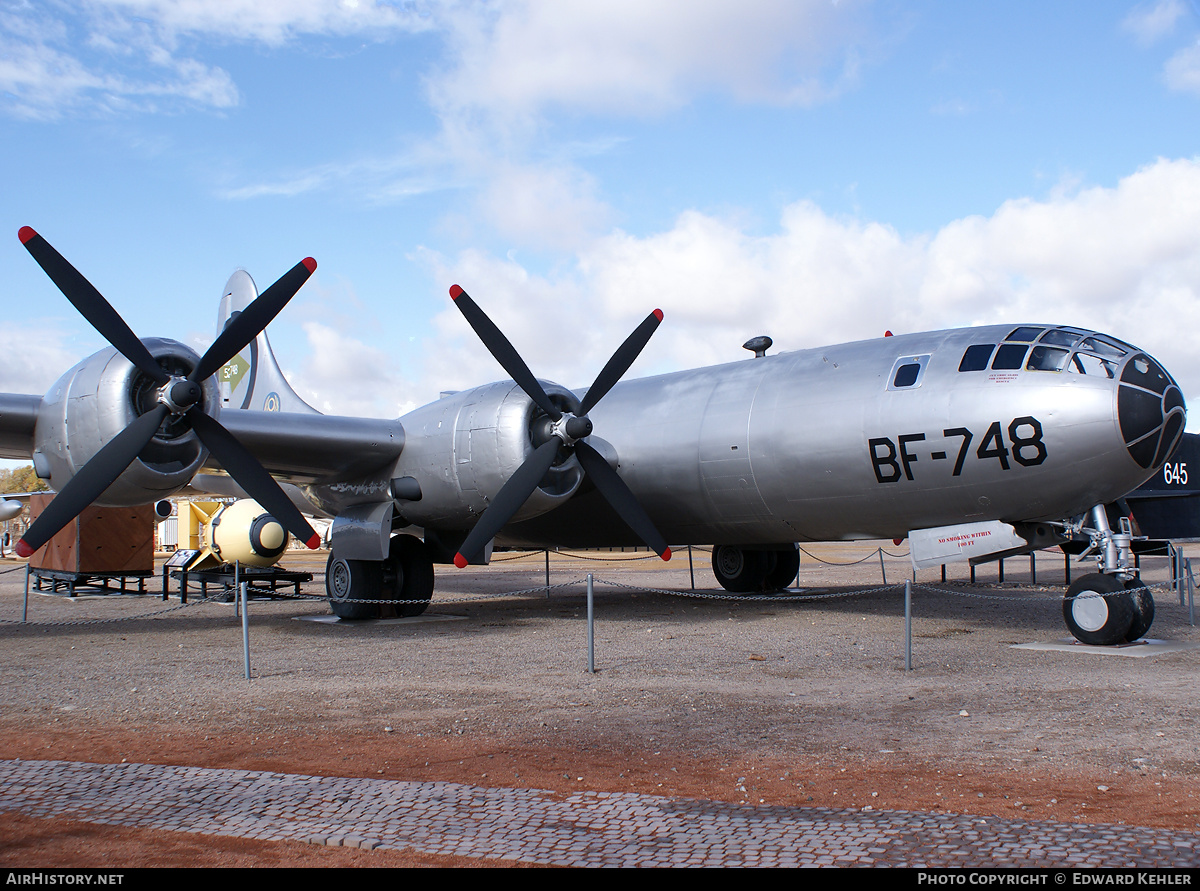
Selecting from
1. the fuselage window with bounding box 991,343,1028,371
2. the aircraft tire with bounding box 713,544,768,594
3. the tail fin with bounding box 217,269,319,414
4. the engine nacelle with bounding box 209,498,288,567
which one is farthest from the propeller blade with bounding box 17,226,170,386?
the aircraft tire with bounding box 713,544,768,594

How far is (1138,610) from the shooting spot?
10.2m

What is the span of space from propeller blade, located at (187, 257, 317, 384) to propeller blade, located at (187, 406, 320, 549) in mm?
166

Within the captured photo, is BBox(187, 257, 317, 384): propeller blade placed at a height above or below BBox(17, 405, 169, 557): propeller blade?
above

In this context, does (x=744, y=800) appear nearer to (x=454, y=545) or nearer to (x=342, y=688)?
(x=342, y=688)

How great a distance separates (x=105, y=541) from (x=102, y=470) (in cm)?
1139

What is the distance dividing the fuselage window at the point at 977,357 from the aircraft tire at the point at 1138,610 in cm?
300

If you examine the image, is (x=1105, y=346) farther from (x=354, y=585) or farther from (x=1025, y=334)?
(x=354, y=585)

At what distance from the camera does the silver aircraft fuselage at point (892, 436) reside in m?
10.2

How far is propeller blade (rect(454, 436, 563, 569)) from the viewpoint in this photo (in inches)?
466

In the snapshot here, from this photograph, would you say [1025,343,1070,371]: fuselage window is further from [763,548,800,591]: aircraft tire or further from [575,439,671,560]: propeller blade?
[763,548,800,591]: aircraft tire

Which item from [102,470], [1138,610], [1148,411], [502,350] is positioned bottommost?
[1138,610]

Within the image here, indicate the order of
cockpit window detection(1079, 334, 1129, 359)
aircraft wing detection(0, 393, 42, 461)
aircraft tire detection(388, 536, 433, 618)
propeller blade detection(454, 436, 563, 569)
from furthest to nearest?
aircraft tire detection(388, 536, 433, 618)
propeller blade detection(454, 436, 563, 569)
aircraft wing detection(0, 393, 42, 461)
cockpit window detection(1079, 334, 1129, 359)

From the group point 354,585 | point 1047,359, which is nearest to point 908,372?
point 1047,359
